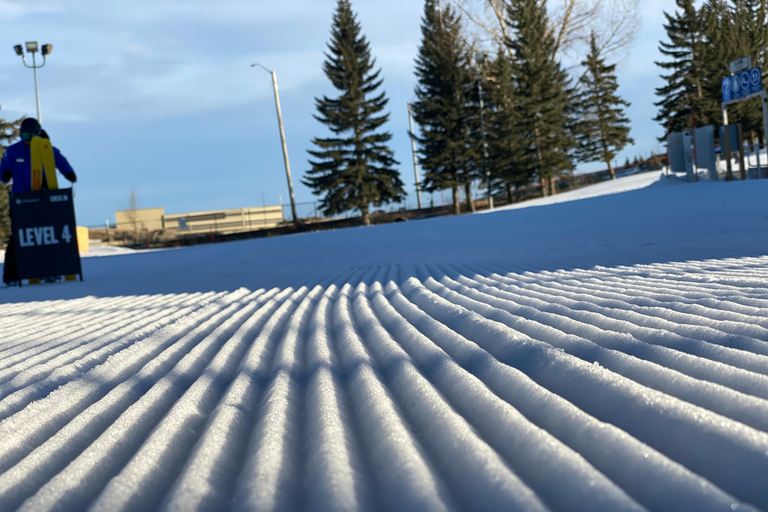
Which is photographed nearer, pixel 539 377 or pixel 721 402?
pixel 721 402

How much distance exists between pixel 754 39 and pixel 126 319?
47.2 m

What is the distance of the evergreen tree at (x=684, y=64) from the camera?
3631cm

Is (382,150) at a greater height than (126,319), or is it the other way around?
(382,150)

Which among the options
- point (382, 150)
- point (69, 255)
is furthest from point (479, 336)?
point (382, 150)

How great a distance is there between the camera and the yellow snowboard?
743 centimetres

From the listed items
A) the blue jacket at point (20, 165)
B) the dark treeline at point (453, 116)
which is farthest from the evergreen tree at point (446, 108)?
the blue jacket at point (20, 165)

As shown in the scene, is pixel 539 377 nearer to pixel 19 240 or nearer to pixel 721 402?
pixel 721 402

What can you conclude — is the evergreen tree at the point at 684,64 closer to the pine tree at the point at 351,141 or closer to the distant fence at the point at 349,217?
the distant fence at the point at 349,217

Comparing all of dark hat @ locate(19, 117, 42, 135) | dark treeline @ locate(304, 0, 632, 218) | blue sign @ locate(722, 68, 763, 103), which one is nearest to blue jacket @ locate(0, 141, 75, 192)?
dark hat @ locate(19, 117, 42, 135)

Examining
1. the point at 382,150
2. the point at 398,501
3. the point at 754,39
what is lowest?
the point at 398,501

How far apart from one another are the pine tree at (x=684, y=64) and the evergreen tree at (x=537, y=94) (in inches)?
400

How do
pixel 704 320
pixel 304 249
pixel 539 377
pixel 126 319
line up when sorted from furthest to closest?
pixel 304 249, pixel 126 319, pixel 704 320, pixel 539 377

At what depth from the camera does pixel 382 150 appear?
99.9ft

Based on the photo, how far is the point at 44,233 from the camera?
7.46 m
